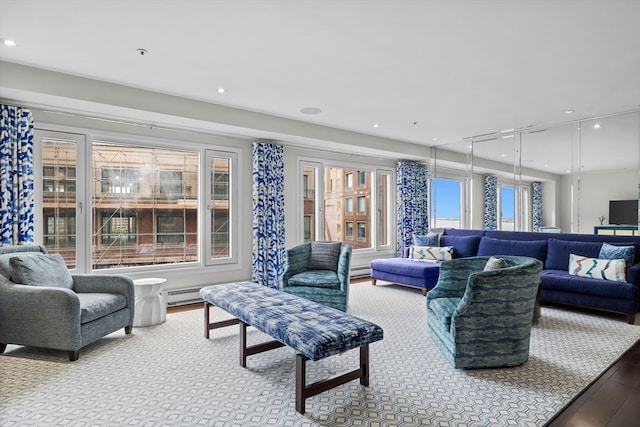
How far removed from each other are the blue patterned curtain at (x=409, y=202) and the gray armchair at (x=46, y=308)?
5364 mm

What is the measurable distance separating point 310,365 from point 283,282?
1619 millimetres

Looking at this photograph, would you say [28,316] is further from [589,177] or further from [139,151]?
[589,177]

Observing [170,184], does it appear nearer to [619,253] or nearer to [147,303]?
[147,303]

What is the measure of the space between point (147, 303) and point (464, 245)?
4.61 metres

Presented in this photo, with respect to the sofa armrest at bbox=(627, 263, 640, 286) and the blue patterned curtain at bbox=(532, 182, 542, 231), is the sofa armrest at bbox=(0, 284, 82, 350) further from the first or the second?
the blue patterned curtain at bbox=(532, 182, 542, 231)

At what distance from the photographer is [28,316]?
2926 mm

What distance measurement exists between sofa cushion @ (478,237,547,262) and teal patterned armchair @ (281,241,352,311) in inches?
95.1

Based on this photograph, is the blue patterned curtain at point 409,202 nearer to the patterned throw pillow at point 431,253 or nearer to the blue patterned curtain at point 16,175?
the patterned throw pillow at point 431,253

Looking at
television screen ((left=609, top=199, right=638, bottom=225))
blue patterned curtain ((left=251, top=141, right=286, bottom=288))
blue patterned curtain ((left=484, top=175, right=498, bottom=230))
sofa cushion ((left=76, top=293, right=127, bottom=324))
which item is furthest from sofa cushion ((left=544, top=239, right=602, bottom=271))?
sofa cushion ((left=76, top=293, right=127, bottom=324))

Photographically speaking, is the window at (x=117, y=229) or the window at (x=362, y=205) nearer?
the window at (x=117, y=229)

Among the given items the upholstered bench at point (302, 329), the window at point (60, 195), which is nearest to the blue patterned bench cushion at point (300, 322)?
the upholstered bench at point (302, 329)

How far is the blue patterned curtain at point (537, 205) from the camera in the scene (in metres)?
6.07

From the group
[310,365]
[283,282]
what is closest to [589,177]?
[283,282]

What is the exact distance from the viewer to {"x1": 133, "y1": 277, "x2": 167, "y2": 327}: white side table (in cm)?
379
